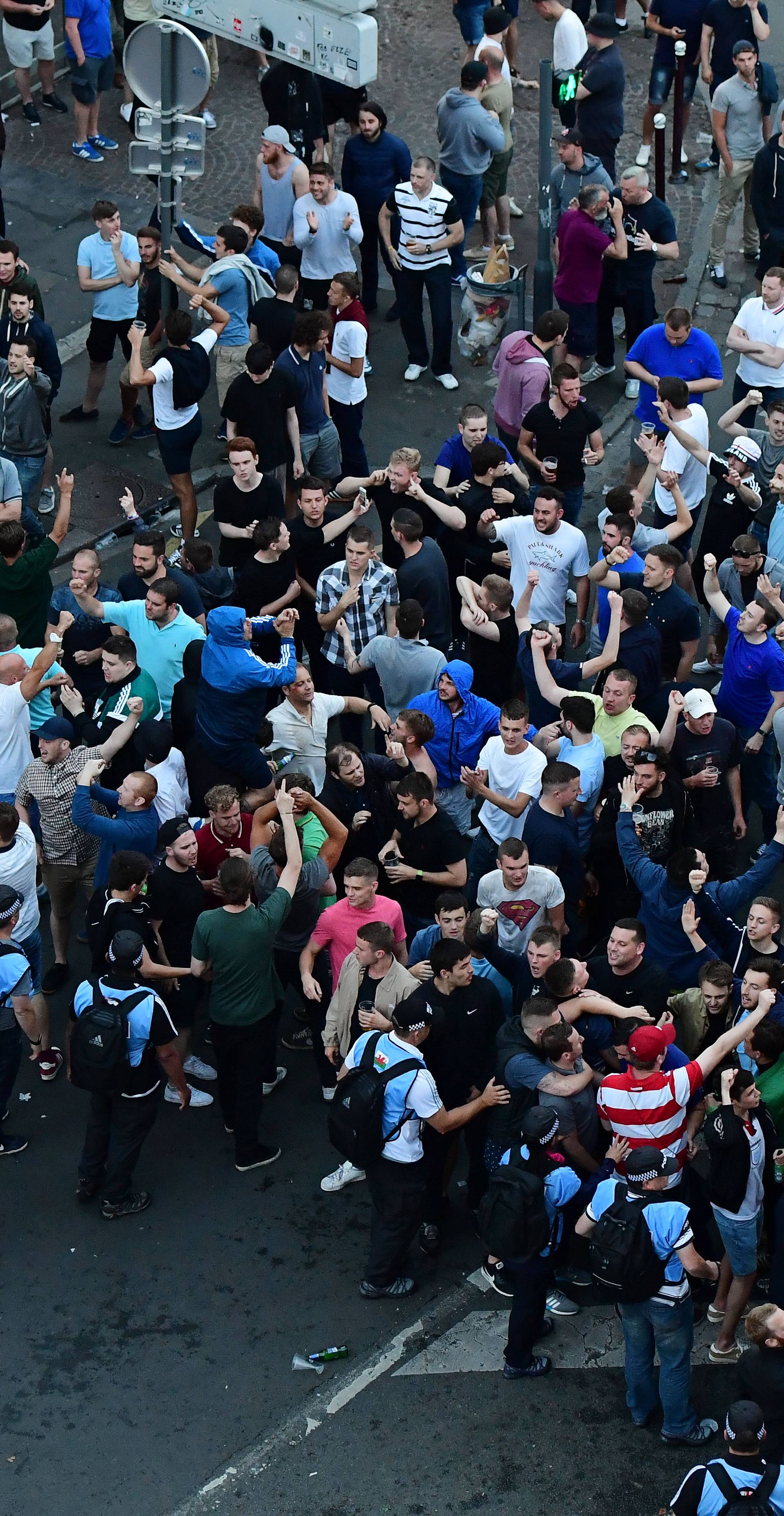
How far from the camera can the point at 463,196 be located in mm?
15188

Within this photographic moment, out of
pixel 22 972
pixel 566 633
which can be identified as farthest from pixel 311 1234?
pixel 566 633

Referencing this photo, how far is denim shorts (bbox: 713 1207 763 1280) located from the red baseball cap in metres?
0.68

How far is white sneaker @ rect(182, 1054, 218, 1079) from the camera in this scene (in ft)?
31.0

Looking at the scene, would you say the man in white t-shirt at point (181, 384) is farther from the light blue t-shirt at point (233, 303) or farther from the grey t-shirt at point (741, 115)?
the grey t-shirt at point (741, 115)

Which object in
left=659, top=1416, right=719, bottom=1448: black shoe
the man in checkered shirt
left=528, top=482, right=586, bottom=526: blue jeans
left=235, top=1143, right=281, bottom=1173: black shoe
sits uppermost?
the man in checkered shirt

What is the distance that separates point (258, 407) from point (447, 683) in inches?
135

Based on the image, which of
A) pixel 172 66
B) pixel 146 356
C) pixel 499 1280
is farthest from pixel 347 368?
pixel 499 1280

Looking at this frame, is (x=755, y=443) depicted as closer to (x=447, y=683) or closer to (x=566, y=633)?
(x=566, y=633)

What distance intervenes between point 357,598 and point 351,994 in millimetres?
2825

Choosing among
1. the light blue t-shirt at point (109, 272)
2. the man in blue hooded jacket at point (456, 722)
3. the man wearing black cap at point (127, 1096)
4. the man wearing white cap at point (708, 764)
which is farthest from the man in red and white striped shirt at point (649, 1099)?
the light blue t-shirt at point (109, 272)

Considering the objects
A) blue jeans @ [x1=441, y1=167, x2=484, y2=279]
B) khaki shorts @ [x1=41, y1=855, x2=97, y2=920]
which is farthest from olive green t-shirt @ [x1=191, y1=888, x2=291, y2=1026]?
blue jeans @ [x1=441, y1=167, x2=484, y2=279]

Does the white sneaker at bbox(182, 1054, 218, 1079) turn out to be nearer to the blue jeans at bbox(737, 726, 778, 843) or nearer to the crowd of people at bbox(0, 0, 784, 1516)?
the crowd of people at bbox(0, 0, 784, 1516)

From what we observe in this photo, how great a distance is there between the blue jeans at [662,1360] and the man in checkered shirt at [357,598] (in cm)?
416

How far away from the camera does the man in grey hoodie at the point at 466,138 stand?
48.0ft
